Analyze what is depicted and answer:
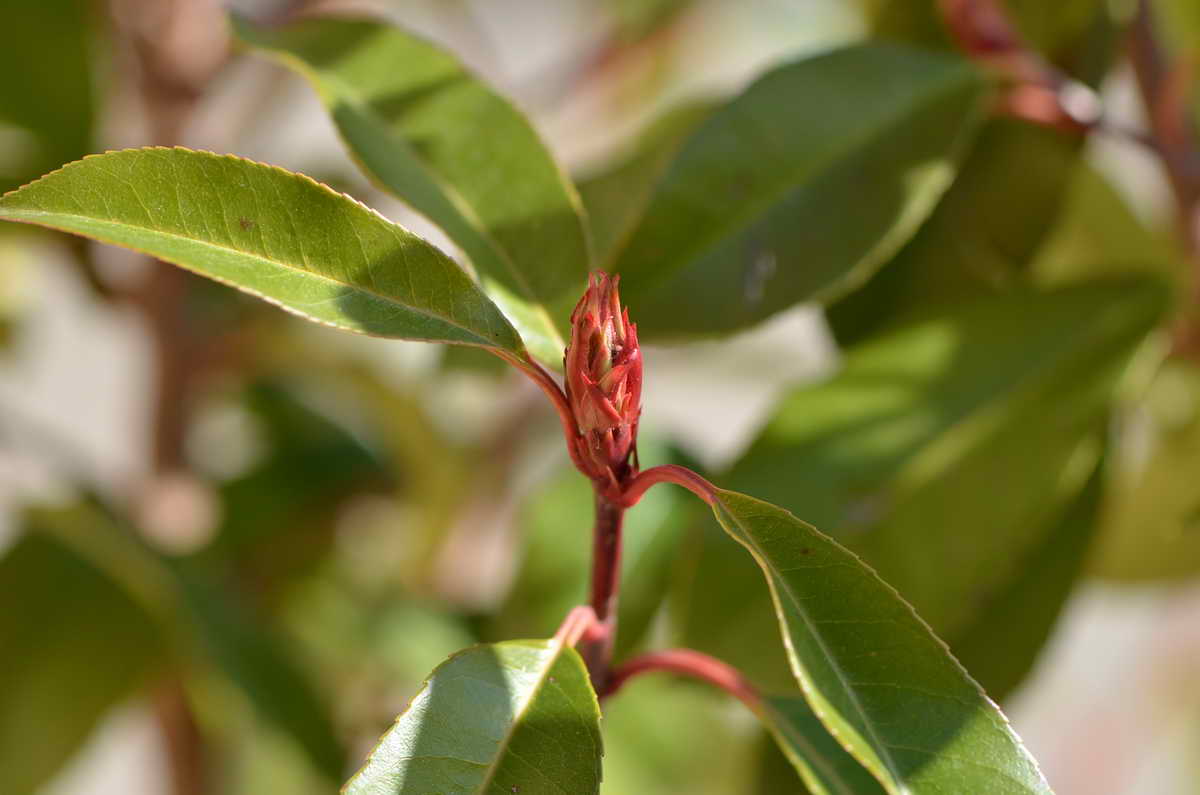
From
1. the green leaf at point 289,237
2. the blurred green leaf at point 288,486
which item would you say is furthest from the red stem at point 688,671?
the blurred green leaf at point 288,486

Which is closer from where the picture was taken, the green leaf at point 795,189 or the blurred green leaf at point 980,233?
the green leaf at point 795,189

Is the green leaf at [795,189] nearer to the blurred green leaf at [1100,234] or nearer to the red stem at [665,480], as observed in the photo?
the red stem at [665,480]

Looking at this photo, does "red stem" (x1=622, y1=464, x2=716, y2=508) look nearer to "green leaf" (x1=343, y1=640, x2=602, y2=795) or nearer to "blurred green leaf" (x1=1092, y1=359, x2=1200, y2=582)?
"green leaf" (x1=343, y1=640, x2=602, y2=795)

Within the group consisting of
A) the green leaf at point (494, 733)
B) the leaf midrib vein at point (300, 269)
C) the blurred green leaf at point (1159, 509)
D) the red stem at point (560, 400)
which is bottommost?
the blurred green leaf at point (1159, 509)

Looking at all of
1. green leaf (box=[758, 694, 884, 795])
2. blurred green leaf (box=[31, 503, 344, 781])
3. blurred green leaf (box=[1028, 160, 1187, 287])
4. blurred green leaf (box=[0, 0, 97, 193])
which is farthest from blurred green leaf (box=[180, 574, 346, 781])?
→ blurred green leaf (box=[1028, 160, 1187, 287])

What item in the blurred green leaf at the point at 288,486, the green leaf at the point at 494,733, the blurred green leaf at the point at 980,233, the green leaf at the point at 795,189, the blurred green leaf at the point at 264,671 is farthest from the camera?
the blurred green leaf at the point at 288,486

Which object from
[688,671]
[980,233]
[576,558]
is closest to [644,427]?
[576,558]

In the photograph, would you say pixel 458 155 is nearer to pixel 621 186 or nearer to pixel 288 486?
pixel 621 186

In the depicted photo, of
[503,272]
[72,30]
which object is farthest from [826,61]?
[72,30]
